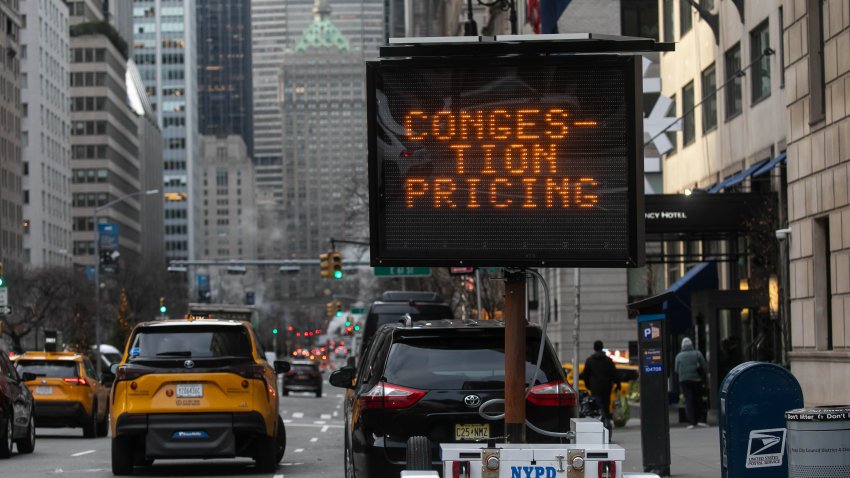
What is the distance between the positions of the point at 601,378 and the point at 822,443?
15.6m

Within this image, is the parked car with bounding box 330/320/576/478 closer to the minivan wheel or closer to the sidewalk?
the minivan wheel

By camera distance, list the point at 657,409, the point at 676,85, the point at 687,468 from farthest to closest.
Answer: the point at 676,85, the point at 687,468, the point at 657,409

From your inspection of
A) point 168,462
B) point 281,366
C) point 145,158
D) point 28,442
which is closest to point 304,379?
point 28,442

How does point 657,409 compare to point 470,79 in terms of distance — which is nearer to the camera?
point 470,79

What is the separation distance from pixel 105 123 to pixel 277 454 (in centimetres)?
14577

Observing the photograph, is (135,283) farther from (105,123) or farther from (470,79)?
(470,79)

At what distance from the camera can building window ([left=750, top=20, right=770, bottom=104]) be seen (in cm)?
3198

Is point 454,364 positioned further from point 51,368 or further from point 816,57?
point 51,368

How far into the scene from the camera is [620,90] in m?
8.95

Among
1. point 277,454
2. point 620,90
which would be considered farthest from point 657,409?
point 620,90

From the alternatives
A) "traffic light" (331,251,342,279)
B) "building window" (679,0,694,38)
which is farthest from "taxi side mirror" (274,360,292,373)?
"traffic light" (331,251,342,279)

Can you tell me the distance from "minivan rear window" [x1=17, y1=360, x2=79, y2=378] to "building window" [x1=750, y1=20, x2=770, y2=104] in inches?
591

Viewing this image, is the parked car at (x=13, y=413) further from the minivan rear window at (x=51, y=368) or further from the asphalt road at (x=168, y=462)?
the minivan rear window at (x=51, y=368)

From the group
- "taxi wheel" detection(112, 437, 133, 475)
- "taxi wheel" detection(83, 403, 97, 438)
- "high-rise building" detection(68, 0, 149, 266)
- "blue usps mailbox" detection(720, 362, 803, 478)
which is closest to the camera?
"blue usps mailbox" detection(720, 362, 803, 478)
